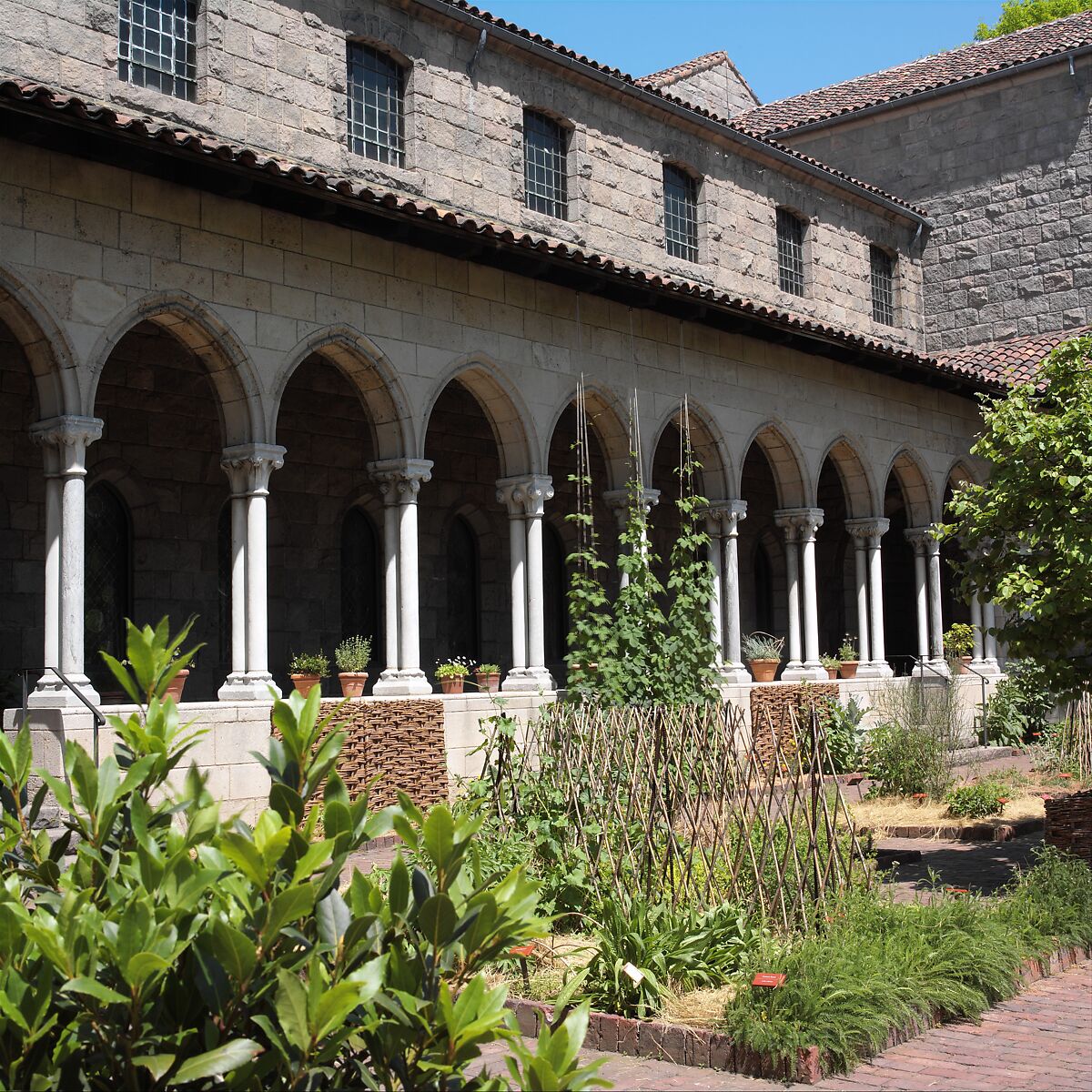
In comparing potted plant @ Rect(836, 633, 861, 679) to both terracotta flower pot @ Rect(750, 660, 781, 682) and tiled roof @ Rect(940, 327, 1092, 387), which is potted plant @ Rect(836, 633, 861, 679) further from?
tiled roof @ Rect(940, 327, 1092, 387)

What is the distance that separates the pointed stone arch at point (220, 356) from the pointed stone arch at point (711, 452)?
5.92 meters

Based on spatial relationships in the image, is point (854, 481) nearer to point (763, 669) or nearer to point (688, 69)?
point (763, 669)

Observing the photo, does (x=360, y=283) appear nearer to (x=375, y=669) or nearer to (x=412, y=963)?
(x=375, y=669)

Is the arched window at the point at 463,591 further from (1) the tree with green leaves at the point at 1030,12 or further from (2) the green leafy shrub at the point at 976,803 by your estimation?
(1) the tree with green leaves at the point at 1030,12

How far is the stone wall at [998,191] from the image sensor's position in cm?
2277

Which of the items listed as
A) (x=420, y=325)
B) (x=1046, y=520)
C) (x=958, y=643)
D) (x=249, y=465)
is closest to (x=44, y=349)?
(x=249, y=465)

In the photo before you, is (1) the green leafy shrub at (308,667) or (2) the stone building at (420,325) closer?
(2) the stone building at (420,325)

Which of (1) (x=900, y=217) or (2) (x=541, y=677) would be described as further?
(1) (x=900, y=217)

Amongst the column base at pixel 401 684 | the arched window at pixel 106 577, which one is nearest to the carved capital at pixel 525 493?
the column base at pixel 401 684

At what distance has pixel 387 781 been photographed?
40.4 ft

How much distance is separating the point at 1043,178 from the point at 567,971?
19948 millimetres

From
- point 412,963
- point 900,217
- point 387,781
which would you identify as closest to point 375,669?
point 387,781

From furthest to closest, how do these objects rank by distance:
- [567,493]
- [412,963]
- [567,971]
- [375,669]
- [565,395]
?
[567,493], [375,669], [565,395], [567,971], [412,963]

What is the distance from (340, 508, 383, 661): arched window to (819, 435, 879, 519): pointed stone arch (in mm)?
6307
